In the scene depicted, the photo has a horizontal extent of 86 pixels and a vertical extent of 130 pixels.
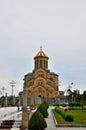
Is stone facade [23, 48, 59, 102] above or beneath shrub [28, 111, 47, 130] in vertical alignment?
above

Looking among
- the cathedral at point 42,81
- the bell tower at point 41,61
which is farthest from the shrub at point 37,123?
the bell tower at point 41,61

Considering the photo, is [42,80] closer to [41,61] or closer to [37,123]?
[41,61]

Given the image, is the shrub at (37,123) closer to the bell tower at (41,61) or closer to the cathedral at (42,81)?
the cathedral at (42,81)

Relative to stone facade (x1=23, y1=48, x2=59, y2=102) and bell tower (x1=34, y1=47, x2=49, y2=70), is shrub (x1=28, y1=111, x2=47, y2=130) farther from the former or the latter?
bell tower (x1=34, y1=47, x2=49, y2=70)

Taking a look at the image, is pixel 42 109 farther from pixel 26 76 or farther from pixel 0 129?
pixel 26 76

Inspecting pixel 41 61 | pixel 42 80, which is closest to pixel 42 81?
pixel 42 80

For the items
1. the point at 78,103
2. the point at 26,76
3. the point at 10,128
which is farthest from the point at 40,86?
the point at 10,128

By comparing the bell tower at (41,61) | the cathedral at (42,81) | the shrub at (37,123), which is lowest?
the shrub at (37,123)

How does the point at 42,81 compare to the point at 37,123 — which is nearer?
the point at 37,123

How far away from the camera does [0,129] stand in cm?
1759

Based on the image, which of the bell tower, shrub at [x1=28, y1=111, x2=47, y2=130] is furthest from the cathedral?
shrub at [x1=28, y1=111, x2=47, y2=130]

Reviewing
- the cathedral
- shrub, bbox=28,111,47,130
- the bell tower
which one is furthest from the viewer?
the bell tower

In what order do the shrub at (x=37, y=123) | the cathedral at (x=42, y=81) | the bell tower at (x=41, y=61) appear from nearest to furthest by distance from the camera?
the shrub at (x=37, y=123), the cathedral at (x=42, y=81), the bell tower at (x=41, y=61)

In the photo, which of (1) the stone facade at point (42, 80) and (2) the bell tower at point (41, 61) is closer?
(1) the stone facade at point (42, 80)
